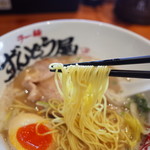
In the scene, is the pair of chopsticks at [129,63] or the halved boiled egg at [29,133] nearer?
the pair of chopsticks at [129,63]

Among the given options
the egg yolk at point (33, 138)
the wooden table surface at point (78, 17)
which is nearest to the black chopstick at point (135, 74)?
the egg yolk at point (33, 138)

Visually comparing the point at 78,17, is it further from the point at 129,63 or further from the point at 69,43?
the point at 129,63

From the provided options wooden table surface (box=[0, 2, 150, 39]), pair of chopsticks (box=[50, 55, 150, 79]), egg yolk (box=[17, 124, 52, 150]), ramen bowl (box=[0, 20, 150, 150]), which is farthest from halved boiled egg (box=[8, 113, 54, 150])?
wooden table surface (box=[0, 2, 150, 39])

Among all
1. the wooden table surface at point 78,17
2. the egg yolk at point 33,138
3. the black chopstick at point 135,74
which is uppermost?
the black chopstick at point 135,74

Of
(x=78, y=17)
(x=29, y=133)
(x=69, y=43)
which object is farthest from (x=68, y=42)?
(x=29, y=133)

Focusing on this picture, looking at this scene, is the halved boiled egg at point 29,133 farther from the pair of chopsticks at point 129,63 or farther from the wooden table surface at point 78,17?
the wooden table surface at point 78,17

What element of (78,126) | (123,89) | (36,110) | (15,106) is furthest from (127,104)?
(15,106)
